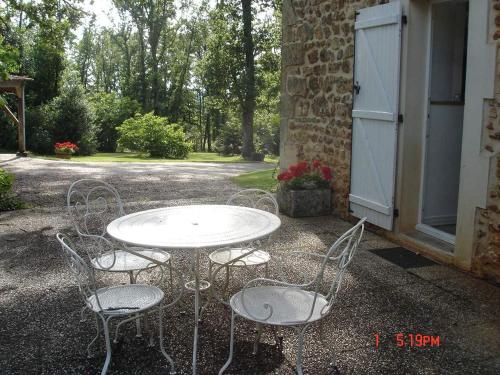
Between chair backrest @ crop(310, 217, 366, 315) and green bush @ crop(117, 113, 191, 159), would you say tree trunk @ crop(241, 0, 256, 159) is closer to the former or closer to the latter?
green bush @ crop(117, 113, 191, 159)

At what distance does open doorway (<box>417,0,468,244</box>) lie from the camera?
203 inches

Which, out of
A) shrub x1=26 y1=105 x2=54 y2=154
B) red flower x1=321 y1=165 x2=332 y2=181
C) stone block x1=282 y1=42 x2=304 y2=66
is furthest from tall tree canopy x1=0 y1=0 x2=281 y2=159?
red flower x1=321 y1=165 x2=332 y2=181

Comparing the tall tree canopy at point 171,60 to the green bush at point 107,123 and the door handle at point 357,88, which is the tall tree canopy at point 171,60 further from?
the door handle at point 357,88

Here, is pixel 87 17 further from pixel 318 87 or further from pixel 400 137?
pixel 400 137

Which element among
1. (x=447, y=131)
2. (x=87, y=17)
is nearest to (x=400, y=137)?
(x=447, y=131)

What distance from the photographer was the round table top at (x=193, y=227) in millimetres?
2676

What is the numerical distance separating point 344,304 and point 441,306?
697 mm

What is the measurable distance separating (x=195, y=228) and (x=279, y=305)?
69cm

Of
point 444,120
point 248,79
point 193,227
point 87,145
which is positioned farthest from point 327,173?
point 248,79

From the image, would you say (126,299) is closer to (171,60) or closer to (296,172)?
(296,172)

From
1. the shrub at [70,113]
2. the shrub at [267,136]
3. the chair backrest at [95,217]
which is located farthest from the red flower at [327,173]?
the shrub at [267,136]

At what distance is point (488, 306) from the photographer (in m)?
3.54

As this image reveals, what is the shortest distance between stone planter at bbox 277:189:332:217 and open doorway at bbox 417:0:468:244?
4.69 ft

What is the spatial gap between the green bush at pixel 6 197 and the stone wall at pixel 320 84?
3.92m
